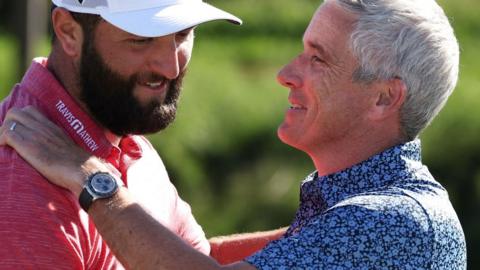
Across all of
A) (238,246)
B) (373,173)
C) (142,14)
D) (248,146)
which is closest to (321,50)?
(373,173)

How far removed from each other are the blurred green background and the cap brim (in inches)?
156

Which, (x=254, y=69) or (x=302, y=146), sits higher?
(x=302, y=146)

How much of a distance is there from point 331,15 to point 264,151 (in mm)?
4491

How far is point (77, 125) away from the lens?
4074 millimetres

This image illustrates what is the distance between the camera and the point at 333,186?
13.4ft

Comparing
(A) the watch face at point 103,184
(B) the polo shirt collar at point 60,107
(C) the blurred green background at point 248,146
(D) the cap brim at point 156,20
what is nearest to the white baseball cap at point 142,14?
(D) the cap brim at point 156,20

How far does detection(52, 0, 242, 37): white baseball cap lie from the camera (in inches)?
157

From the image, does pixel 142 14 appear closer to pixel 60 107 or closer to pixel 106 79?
pixel 106 79

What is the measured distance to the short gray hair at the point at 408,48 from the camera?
158 inches

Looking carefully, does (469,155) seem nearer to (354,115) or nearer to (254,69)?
(254,69)

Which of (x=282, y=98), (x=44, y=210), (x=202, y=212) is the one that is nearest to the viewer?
(x=44, y=210)

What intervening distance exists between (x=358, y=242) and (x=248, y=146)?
493 centimetres

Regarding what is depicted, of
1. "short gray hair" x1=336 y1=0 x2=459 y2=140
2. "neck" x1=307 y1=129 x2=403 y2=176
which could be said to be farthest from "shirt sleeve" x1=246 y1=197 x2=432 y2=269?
"short gray hair" x1=336 y1=0 x2=459 y2=140

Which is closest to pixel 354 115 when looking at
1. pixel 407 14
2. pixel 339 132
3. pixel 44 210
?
pixel 339 132
